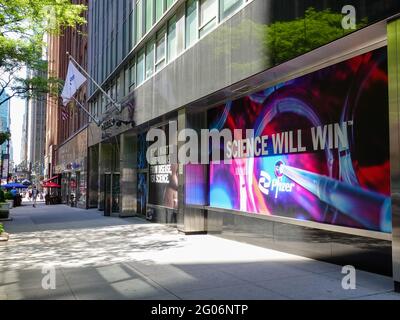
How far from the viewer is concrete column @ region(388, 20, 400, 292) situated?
6.55m

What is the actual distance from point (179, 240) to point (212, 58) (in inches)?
215

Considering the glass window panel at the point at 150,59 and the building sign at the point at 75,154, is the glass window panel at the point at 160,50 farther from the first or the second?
the building sign at the point at 75,154

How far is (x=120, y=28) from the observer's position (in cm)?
2459

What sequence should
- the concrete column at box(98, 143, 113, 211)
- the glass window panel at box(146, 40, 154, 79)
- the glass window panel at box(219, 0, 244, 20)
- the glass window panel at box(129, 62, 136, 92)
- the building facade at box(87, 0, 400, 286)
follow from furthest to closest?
the concrete column at box(98, 143, 113, 211) → the glass window panel at box(129, 62, 136, 92) → the glass window panel at box(146, 40, 154, 79) → the glass window panel at box(219, 0, 244, 20) → the building facade at box(87, 0, 400, 286)

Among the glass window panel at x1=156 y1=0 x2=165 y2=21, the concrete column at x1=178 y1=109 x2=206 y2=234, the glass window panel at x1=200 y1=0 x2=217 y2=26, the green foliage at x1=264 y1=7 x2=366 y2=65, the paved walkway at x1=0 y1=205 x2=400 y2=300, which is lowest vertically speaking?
the paved walkway at x1=0 y1=205 x2=400 y2=300

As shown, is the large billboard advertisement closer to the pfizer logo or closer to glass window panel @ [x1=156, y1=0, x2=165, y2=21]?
the pfizer logo

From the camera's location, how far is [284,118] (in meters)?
10.7

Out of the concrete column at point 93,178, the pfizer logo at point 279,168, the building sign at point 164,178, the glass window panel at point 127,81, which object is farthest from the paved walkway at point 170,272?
the concrete column at point 93,178

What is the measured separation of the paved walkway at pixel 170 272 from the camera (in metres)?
6.90

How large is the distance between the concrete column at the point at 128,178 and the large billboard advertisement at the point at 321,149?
35.5 feet

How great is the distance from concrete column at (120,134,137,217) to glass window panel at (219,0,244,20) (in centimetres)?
1210

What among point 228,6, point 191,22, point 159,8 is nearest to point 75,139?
point 159,8

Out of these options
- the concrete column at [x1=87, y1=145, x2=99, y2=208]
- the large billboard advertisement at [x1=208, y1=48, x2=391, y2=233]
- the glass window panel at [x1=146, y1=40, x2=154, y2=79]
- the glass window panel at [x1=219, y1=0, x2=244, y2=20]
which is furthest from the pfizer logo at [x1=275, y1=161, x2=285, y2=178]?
the concrete column at [x1=87, y1=145, x2=99, y2=208]
